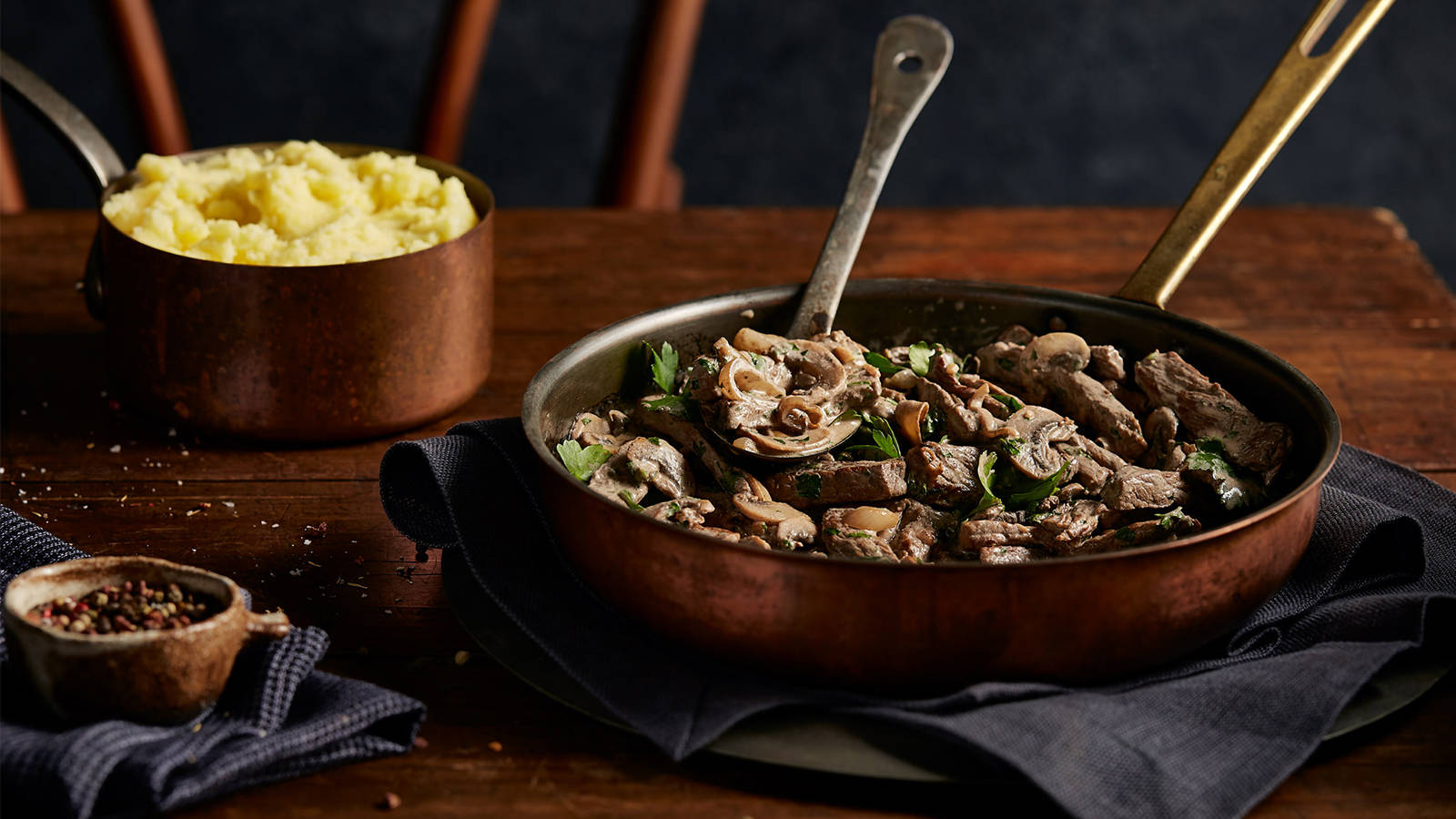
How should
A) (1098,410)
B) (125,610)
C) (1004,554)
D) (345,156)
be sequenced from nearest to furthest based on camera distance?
(125,610) → (1004,554) → (1098,410) → (345,156)

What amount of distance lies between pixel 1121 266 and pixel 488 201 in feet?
5.20

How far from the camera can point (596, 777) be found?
1739mm

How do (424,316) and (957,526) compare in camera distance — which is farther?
(424,316)

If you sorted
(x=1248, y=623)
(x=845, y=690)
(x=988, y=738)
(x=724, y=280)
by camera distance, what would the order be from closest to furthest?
(x=988, y=738) < (x=845, y=690) < (x=1248, y=623) < (x=724, y=280)

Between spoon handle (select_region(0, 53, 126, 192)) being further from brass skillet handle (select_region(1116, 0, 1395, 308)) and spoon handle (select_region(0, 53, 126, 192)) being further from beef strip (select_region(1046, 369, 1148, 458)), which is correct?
brass skillet handle (select_region(1116, 0, 1395, 308))

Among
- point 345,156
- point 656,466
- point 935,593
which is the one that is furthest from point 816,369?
point 345,156

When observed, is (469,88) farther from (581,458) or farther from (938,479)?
(938,479)

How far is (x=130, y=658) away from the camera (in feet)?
5.34

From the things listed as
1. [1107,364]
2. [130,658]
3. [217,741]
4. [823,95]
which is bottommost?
[823,95]

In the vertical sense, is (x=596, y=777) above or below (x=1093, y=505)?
below

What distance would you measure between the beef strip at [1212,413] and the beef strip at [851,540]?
0.54 meters

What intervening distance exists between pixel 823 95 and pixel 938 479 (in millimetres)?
4190

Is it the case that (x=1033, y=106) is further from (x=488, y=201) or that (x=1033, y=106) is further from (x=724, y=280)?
(x=488, y=201)

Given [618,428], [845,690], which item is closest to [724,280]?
[618,428]
